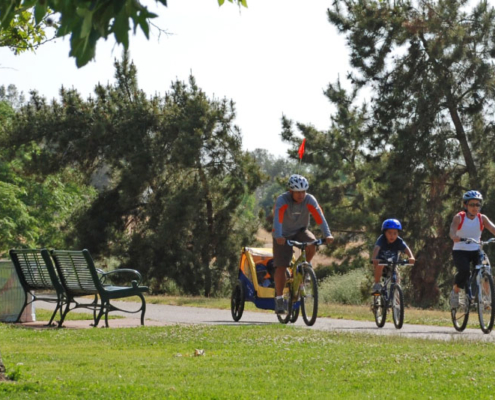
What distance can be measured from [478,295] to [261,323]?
3101 mm

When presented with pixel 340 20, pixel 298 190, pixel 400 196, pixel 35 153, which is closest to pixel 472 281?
pixel 298 190

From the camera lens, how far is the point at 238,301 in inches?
593

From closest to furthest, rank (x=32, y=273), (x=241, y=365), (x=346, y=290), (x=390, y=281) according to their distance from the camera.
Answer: (x=241, y=365), (x=390, y=281), (x=32, y=273), (x=346, y=290)

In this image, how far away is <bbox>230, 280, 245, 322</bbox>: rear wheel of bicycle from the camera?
14.9m

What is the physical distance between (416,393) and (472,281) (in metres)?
6.46

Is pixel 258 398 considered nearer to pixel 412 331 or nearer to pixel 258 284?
pixel 412 331

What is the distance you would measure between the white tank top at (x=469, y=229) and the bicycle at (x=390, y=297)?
81 centimetres

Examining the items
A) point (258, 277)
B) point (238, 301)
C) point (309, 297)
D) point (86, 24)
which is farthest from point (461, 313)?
point (86, 24)

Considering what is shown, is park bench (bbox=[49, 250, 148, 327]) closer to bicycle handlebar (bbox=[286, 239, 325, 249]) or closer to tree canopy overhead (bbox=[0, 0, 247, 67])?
bicycle handlebar (bbox=[286, 239, 325, 249])

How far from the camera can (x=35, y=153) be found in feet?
117

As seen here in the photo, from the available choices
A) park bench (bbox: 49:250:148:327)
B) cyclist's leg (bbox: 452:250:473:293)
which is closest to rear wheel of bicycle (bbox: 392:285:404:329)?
cyclist's leg (bbox: 452:250:473:293)

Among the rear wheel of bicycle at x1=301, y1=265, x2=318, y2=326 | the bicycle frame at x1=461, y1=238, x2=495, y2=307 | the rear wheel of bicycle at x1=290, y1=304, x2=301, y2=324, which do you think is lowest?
the rear wheel of bicycle at x1=290, y1=304, x2=301, y2=324

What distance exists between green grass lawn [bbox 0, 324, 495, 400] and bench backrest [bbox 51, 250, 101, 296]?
133cm

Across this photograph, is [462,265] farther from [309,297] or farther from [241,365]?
[241,365]
